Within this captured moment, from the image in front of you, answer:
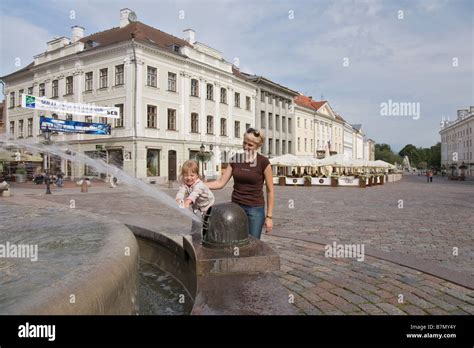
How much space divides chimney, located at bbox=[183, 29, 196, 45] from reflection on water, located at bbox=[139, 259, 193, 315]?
39336 millimetres

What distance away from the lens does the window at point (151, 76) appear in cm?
3269

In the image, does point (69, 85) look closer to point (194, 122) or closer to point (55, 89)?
point (55, 89)

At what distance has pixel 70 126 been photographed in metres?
26.2

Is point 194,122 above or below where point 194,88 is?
below

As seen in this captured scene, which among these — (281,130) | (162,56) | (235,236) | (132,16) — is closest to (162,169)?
(162,56)

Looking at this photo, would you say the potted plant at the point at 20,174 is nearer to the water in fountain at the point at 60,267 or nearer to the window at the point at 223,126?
the window at the point at 223,126

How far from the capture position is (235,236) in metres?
3.82

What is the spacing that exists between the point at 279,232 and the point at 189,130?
29.9 meters

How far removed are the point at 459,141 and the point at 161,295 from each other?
102757mm

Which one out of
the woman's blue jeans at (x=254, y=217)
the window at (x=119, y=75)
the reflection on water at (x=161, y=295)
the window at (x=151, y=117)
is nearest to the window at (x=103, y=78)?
the window at (x=119, y=75)

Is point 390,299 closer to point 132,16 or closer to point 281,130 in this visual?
point 132,16

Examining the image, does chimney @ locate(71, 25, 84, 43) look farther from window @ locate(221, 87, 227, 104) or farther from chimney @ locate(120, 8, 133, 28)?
window @ locate(221, 87, 227, 104)

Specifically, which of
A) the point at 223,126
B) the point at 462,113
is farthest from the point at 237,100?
the point at 462,113

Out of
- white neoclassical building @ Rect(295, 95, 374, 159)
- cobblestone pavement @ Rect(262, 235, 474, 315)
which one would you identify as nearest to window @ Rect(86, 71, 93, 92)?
white neoclassical building @ Rect(295, 95, 374, 159)
